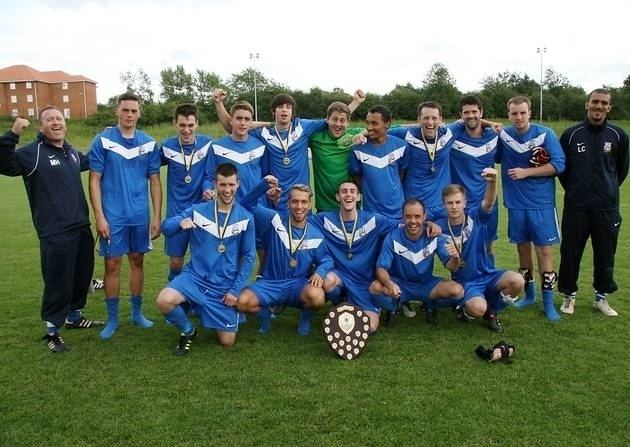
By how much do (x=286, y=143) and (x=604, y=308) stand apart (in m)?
3.29

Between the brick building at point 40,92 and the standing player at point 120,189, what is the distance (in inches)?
3044

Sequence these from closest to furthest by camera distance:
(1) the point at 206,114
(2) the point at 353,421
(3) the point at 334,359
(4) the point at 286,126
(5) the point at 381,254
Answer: (2) the point at 353,421
(3) the point at 334,359
(5) the point at 381,254
(4) the point at 286,126
(1) the point at 206,114

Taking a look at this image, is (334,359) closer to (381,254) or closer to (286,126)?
(381,254)

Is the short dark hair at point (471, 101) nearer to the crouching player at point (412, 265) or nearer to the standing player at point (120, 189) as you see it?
the crouching player at point (412, 265)

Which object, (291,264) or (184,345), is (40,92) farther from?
(184,345)

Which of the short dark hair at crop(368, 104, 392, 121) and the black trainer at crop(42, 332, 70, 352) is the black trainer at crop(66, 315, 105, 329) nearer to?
the black trainer at crop(42, 332, 70, 352)

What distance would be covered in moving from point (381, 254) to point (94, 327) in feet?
8.71

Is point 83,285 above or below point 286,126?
below

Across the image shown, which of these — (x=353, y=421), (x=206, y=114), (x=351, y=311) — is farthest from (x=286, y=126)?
(x=206, y=114)

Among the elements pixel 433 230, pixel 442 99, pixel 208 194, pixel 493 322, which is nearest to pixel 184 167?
pixel 208 194

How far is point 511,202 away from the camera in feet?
17.6

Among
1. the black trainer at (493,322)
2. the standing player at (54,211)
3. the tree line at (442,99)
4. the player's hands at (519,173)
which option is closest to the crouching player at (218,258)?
the standing player at (54,211)

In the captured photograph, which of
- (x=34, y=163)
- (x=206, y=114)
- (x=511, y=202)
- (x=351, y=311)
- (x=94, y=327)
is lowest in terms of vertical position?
(x=94, y=327)

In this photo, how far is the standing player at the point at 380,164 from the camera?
5.06 meters
